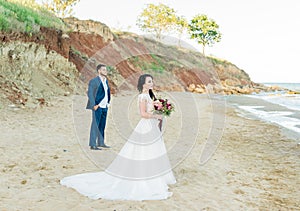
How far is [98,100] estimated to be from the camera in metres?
7.97

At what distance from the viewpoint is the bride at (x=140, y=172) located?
501 centimetres

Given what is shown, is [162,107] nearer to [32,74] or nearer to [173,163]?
[173,163]

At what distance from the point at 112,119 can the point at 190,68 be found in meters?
40.8

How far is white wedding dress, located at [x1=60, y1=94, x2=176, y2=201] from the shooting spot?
5.00 meters

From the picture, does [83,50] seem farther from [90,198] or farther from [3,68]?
[90,198]

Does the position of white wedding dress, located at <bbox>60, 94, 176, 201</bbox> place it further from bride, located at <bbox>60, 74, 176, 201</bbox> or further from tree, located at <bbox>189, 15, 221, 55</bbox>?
tree, located at <bbox>189, 15, 221, 55</bbox>

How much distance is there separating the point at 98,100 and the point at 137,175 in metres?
3.25

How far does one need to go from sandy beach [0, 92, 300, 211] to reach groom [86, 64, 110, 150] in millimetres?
582

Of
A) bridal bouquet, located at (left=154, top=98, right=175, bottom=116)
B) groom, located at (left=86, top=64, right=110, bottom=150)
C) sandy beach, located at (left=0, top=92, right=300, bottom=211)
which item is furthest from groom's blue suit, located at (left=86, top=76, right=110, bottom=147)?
bridal bouquet, located at (left=154, top=98, right=175, bottom=116)

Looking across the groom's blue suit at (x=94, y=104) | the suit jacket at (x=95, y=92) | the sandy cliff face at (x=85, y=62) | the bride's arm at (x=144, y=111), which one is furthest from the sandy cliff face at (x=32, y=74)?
the bride's arm at (x=144, y=111)

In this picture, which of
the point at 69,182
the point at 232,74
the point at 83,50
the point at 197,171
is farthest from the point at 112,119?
the point at 232,74

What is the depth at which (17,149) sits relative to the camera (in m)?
7.54

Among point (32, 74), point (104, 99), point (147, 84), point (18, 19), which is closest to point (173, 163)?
point (104, 99)

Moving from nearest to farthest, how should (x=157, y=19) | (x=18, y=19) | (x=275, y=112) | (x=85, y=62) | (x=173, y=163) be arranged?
(x=173, y=163)
(x=18, y=19)
(x=275, y=112)
(x=85, y=62)
(x=157, y=19)
